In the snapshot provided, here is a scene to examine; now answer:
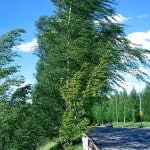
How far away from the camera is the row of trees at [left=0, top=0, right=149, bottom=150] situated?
65.8 feet

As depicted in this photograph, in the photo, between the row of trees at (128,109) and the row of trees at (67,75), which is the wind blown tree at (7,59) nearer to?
the row of trees at (67,75)

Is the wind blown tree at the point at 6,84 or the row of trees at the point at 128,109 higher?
the row of trees at the point at 128,109

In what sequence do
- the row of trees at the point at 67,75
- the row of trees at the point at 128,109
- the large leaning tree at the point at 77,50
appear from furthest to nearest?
the row of trees at the point at 128,109 → the large leaning tree at the point at 77,50 → the row of trees at the point at 67,75

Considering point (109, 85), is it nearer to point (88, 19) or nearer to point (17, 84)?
point (88, 19)

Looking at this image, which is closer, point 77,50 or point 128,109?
point 77,50

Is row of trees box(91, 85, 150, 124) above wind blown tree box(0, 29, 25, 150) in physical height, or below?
above

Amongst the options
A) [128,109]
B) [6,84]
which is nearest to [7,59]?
[6,84]

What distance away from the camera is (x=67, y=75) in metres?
26.9

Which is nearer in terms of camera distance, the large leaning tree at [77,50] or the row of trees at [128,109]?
the large leaning tree at [77,50]

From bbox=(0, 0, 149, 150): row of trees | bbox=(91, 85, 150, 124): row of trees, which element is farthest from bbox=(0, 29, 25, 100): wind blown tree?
bbox=(91, 85, 150, 124): row of trees

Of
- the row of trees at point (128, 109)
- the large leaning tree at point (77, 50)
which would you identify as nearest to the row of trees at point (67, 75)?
the large leaning tree at point (77, 50)

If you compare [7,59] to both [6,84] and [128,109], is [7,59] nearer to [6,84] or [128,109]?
[6,84]

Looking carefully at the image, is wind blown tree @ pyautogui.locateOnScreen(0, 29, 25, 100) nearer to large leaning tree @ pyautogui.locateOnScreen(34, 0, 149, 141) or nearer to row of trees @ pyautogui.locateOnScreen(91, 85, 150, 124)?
large leaning tree @ pyautogui.locateOnScreen(34, 0, 149, 141)

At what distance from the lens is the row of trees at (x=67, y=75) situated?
65.8 ft
